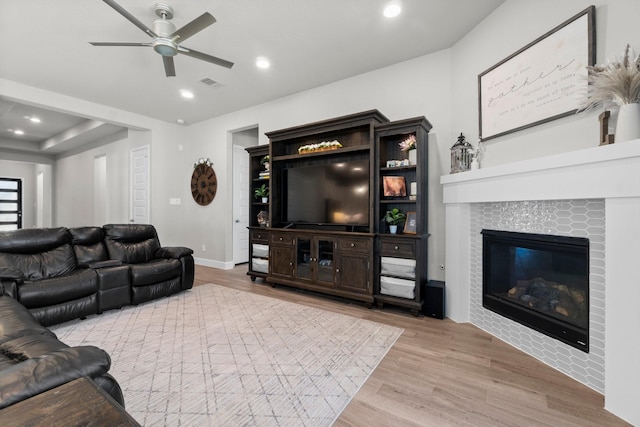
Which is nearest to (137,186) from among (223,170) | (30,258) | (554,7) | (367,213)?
(223,170)

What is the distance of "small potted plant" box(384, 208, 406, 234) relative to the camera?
3.32m

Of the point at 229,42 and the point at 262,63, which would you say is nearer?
the point at 229,42

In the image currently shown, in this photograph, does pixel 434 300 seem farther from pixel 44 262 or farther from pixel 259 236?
pixel 44 262

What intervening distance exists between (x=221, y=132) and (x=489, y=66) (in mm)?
4564

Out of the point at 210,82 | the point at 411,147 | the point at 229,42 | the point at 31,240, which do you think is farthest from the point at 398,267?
the point at 31,240

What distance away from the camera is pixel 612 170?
1.66 meters

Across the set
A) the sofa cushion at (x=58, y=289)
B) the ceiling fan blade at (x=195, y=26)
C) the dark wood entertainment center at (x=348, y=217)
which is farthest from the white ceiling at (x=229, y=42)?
the sofa cushion at (x=58, y=289)

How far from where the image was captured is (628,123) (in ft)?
5.35

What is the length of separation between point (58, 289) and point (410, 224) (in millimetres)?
3613

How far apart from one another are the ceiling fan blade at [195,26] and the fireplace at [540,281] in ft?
10.1

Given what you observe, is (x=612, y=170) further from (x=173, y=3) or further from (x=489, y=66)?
(x=173, y=3)

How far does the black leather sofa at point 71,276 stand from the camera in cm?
168

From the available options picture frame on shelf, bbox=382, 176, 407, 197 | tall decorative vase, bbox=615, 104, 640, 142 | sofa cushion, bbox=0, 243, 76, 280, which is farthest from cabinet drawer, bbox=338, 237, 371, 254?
sofa cushion, bbox=0, 243, 76, 280

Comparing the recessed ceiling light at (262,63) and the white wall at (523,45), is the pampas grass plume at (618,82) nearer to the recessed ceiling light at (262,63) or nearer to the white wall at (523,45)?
the white wall at (523,45)
